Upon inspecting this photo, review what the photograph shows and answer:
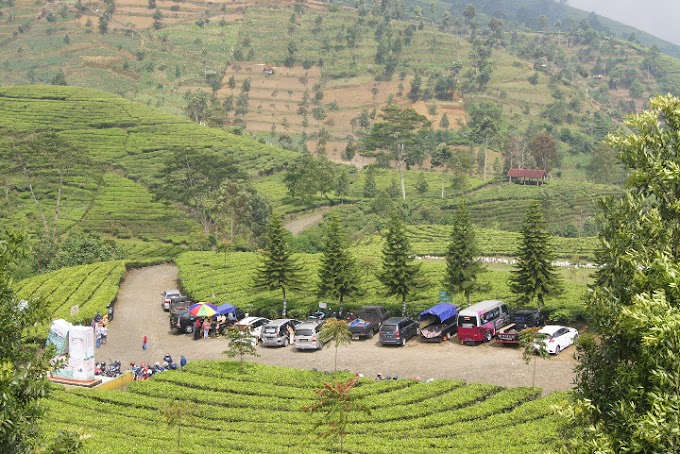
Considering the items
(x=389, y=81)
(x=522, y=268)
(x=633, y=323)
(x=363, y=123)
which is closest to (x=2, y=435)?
(x=633, y=323)

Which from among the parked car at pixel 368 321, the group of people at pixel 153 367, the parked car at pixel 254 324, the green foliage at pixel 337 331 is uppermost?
the green foliage at pixel 337 331

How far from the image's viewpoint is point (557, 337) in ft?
107

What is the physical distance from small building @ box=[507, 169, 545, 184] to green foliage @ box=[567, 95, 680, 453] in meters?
94.6

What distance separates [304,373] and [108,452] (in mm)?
11214

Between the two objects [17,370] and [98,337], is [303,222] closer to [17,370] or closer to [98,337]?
[98,337]

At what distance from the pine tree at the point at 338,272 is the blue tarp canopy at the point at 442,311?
4.97m

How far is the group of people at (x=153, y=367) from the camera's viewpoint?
105ft

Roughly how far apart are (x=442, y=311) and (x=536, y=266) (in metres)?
5.54

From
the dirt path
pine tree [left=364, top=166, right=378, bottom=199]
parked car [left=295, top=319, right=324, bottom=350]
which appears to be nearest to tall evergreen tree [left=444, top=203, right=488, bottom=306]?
parked car [left=295, top=319, right=324, bottom=350]

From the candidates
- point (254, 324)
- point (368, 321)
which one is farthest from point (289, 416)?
point (254, 324)

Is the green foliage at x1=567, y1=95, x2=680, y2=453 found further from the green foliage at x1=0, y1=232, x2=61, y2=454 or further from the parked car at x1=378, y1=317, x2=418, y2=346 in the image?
the parked car at x1=378, y1=317, x2=418, y2=346

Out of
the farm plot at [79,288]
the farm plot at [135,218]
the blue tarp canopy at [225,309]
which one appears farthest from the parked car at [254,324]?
the farm plot at [135,218]

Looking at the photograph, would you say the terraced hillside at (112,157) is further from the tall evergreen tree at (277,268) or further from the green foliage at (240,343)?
the green foliage at (240,343)

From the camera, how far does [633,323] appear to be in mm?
9500
